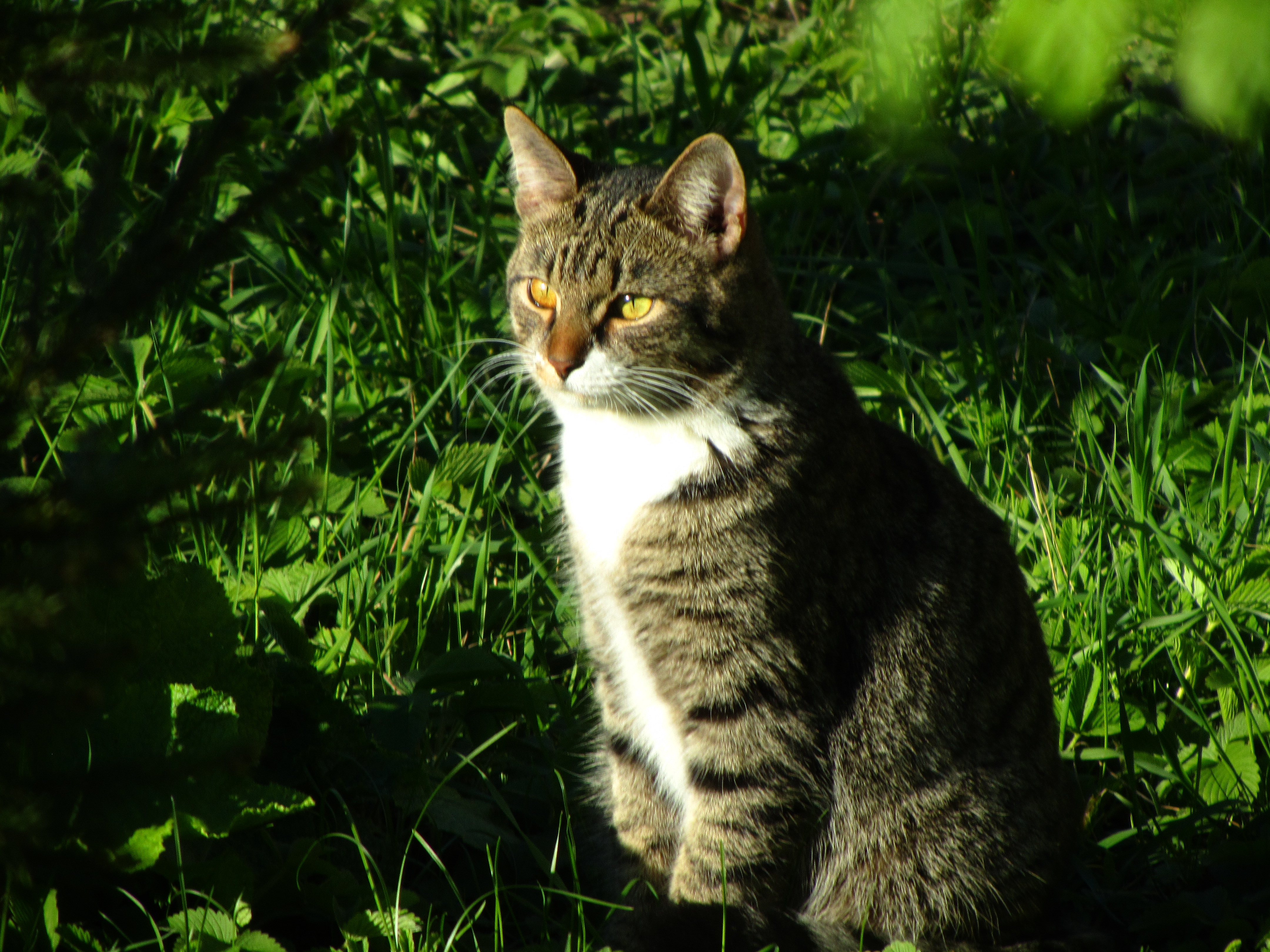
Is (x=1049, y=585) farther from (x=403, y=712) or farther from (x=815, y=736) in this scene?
(x=403, y=712)

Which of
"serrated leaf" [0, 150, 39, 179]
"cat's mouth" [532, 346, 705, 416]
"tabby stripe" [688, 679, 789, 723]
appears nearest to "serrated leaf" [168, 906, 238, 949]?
"tabby stripe" [688, 679, 789, 723]

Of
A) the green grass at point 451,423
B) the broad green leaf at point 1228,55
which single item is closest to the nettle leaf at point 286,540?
the green grass at point 451,423

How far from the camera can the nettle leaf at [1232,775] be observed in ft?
8.25

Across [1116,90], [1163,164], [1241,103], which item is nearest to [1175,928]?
[1241,103]

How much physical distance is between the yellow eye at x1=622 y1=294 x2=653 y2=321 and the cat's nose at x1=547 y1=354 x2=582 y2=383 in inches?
6.1

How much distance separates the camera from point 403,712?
8.15 ft

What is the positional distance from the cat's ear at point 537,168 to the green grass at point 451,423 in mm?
539

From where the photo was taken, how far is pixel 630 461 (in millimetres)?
2383

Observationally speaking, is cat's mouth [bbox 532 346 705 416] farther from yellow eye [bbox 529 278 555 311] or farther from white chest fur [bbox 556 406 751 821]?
yellow eye [bbox 529 278 555 311]

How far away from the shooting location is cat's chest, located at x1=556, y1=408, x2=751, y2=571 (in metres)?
2.33

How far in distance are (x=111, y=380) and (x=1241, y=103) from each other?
115 inches

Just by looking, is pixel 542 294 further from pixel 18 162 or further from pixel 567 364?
pixel 18 162

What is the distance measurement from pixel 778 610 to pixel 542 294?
0.89 meters

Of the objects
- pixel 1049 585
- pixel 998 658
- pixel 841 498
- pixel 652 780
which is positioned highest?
pixel 841 498
